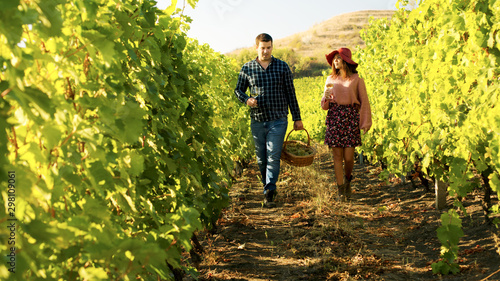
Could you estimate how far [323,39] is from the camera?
250ft

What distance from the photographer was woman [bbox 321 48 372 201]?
177 inches

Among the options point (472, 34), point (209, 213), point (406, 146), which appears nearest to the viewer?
point (472, 34)

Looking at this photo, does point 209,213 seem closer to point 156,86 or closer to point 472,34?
point 156,86

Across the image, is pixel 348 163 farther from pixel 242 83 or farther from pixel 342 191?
pixel 242 83

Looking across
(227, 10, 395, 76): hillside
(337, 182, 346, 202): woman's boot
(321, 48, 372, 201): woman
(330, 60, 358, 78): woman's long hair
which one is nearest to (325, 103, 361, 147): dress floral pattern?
(321, 48, 372, 201): woman

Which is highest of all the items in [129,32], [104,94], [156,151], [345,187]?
[129,32]

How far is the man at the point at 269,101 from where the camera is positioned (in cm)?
451

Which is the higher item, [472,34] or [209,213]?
[472,34]

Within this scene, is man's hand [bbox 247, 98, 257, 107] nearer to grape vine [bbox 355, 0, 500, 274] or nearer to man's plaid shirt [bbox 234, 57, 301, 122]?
man's plaid shirt [bbox 234, 57, 301, 122]

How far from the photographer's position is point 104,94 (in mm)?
1646

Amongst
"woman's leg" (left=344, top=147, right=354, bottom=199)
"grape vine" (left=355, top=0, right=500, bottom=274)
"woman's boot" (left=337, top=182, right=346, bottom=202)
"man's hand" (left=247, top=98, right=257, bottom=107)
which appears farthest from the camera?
"woman's boot" (left=337, top=182, right=346, bottom=202)

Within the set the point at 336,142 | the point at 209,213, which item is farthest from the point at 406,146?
the point at 209,213

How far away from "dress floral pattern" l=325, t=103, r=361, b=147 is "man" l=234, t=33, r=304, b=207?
1.23 ft

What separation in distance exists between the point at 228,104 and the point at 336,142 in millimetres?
2338
